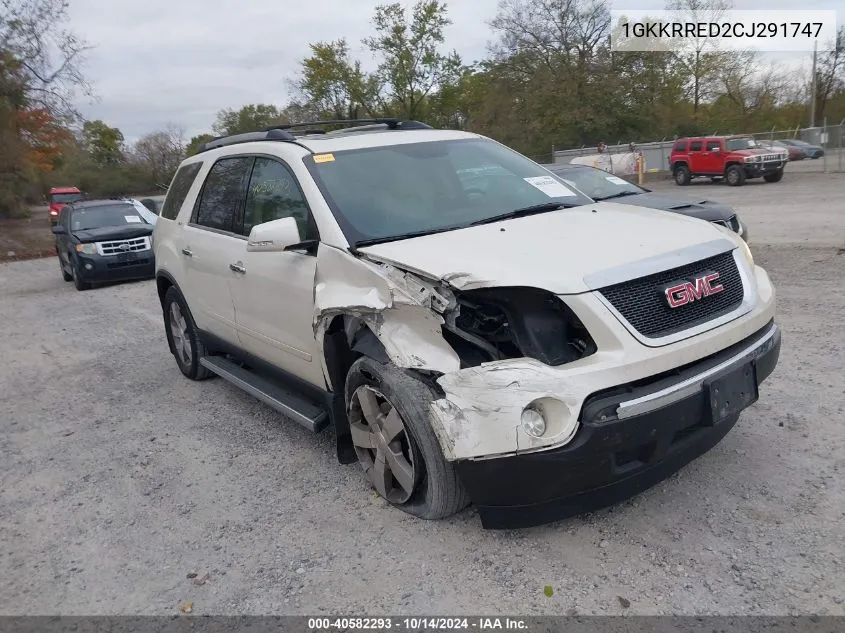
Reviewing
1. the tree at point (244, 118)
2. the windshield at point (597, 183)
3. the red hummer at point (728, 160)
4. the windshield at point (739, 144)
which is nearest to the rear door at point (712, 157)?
the red hummer at point (728, 160)

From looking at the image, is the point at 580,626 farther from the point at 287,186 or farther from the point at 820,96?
the point at 820,96

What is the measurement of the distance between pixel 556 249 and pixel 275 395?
6.92ft

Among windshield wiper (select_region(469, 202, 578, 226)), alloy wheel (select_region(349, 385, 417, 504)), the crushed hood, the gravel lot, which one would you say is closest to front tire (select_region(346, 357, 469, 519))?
alloy wheel (select_region(349, 385, 417, 504))

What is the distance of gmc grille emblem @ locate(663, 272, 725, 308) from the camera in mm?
2908

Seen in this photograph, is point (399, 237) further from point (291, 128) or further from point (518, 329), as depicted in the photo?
point (291, 128)

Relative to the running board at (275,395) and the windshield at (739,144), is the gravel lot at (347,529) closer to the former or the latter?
the running board at (275,395)

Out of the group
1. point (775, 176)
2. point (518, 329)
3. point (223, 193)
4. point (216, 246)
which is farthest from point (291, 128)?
point (775, 176)

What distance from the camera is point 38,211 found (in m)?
40.2

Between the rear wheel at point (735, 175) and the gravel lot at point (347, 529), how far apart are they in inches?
840

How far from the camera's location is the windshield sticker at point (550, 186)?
4.20 meters

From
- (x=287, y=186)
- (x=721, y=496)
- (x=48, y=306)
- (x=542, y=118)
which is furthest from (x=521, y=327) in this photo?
(x=542, y=118)

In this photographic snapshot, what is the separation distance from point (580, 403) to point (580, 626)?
826mm

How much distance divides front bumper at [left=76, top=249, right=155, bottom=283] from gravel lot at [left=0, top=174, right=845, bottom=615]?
24.5 ft

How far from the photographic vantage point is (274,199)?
4.16 metres
